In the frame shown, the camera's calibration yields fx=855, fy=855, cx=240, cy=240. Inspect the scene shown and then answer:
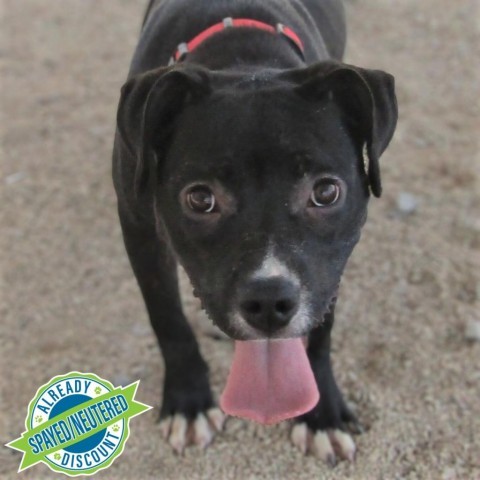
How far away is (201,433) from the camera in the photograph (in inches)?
143

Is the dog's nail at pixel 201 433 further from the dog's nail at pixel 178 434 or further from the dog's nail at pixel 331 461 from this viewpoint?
the dog's nail at pixel 331 461

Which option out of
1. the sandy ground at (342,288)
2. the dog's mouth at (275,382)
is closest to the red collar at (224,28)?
the dog's mouth at (275,382)

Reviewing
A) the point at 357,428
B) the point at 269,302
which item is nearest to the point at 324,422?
the point at 357,428

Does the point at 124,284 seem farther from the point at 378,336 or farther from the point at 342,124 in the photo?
the point at 342,124

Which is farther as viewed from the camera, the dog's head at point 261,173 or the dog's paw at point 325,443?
the dog's paw at point 325,443

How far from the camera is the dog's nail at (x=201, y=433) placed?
11.9 ft

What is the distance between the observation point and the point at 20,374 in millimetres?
4023

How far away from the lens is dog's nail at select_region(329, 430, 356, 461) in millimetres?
3518

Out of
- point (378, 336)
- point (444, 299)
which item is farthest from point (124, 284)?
point (444, 299)

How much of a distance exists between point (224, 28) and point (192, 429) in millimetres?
1671

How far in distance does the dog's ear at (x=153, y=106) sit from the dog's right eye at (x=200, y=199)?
0.70 ft

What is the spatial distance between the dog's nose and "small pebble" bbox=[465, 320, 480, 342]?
A: 5.52 ft

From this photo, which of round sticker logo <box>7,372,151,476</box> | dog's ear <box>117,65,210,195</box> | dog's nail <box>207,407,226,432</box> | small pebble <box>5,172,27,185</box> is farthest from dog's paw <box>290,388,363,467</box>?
small pebble <box>5,172,27,185</box>

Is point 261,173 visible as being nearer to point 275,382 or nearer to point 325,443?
point 275,382
